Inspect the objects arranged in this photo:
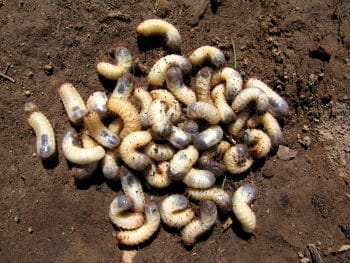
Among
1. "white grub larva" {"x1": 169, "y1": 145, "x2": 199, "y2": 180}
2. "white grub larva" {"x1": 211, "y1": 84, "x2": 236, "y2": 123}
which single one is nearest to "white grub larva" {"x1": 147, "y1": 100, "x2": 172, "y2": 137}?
"white grub larva" {"x1": 169, "y1": 145, "x2": 199, "y2": 180}

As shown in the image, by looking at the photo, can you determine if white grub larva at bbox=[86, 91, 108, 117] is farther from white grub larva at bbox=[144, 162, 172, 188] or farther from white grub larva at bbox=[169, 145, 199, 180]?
white grub larva at bbox=[169, 145, 199, 180]

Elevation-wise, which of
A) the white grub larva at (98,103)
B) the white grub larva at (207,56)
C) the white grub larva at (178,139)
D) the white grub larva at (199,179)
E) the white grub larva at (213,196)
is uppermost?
the white grub larva at (207,56)

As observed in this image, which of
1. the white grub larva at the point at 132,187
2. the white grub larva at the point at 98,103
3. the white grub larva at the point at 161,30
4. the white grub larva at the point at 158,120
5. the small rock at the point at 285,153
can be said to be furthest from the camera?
the small rock at the point at 285,153

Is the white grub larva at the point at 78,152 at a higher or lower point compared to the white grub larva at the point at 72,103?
lower

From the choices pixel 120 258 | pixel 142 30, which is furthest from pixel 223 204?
pixel 142 30

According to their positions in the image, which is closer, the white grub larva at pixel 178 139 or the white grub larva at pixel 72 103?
the white grub larva at pixel 178 139

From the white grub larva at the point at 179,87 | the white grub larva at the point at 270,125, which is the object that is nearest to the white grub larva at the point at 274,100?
the white grub larva at the point at 270,125

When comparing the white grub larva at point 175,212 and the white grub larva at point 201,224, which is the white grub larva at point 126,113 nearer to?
the white grub larva at point 175,212

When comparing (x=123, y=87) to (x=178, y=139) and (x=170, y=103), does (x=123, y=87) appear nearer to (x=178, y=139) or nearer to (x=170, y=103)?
(x=170, y=103)
